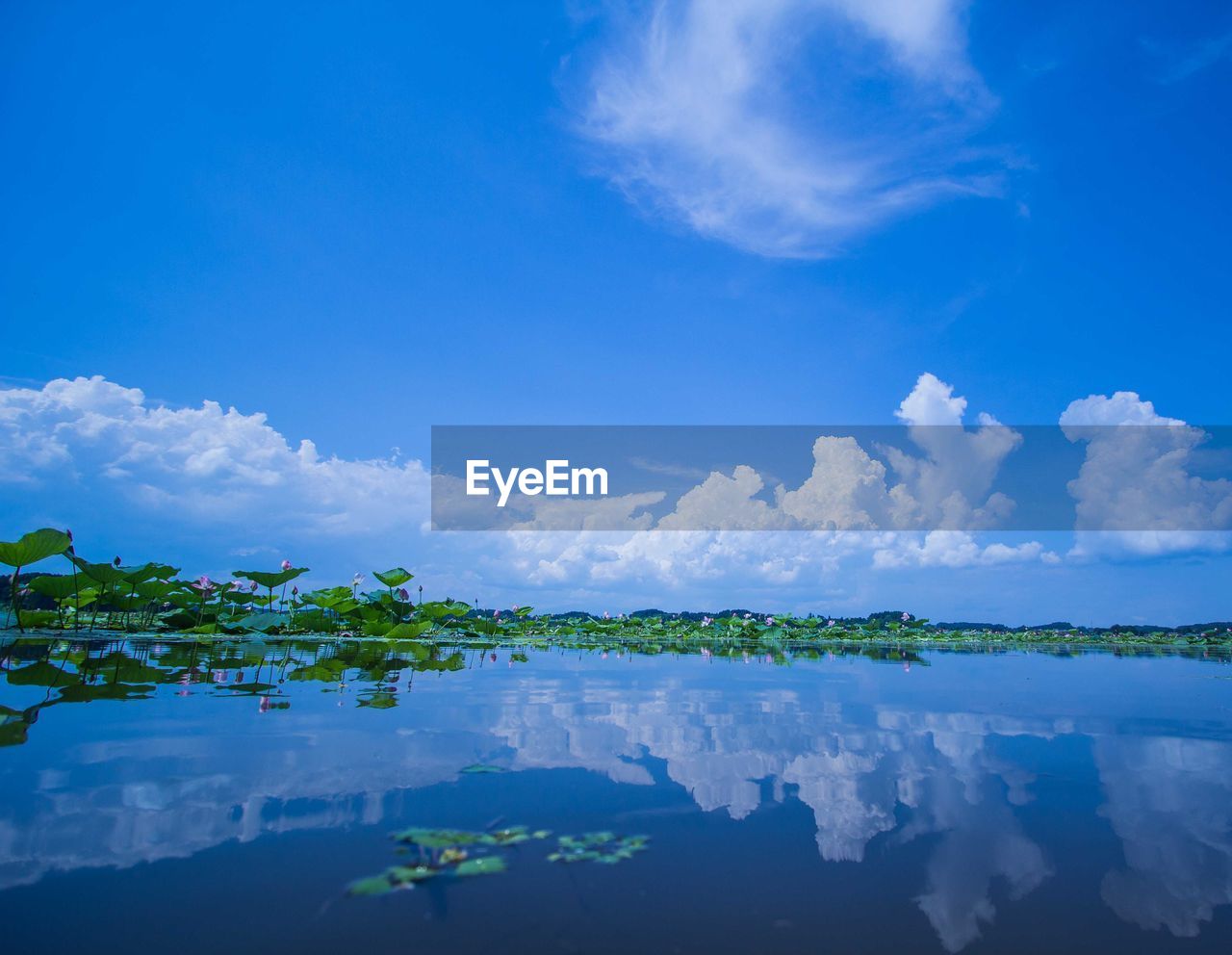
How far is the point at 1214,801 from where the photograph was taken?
2.76m

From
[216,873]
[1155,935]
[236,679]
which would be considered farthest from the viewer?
[236,679]

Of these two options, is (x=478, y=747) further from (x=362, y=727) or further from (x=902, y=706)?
(x=902, y=706)

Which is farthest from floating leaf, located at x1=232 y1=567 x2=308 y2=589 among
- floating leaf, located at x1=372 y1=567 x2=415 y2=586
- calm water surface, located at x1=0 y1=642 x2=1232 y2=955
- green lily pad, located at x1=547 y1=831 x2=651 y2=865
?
green lily pad, located at x1=547 y1=831 x2=651 y2=865

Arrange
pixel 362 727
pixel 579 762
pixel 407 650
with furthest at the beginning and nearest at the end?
pixel 407 650 → pixel 362 727 → pixel 579 762

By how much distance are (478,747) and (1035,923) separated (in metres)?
2.47

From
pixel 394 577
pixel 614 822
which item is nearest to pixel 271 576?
pixel 394 577

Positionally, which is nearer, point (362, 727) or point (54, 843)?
point (54, 843)

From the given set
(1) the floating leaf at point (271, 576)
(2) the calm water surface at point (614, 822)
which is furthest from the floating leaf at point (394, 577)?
(2) the calm water surface at point (614, 822)

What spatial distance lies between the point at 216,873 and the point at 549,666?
708 centimetres

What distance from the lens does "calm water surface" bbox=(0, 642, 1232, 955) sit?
151 cm

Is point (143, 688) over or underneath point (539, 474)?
underneath

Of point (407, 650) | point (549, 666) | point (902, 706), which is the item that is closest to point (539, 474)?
point (407, 650)

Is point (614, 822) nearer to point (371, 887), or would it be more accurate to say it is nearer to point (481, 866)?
point (481, 866)

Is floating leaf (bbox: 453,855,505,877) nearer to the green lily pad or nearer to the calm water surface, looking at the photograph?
the calm water surface
